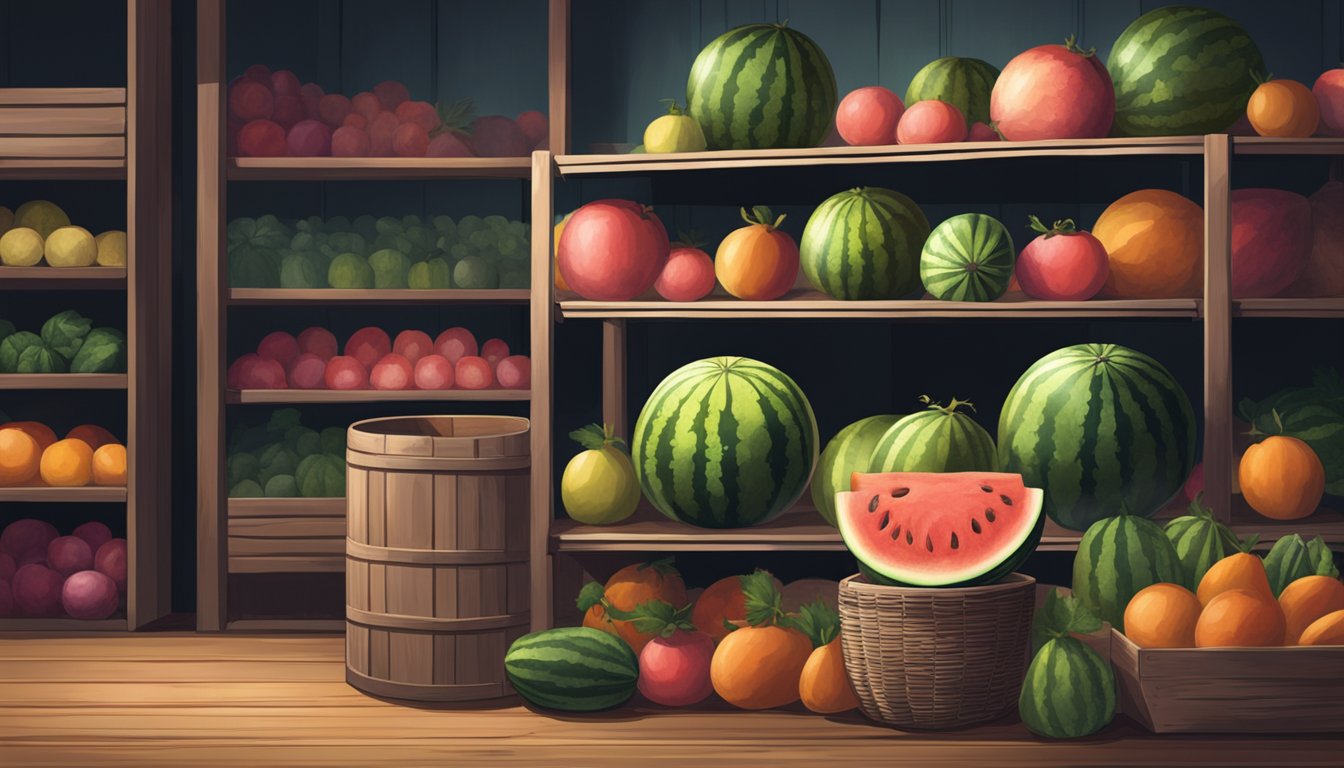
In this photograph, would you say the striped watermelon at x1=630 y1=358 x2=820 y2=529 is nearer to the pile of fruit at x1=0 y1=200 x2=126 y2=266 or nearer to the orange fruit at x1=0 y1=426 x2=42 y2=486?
the pile of fruit at x1=0 y1=200 x2=126 y2=266

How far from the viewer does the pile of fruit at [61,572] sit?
13.8ft

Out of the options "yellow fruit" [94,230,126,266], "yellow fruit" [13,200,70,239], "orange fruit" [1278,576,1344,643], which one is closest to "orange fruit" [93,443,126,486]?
"yellow fruit" [94,230,126,266]

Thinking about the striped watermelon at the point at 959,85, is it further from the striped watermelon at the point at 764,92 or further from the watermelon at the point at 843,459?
the watermelon at the point at 843,459

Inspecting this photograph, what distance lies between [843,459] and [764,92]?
3.05ft

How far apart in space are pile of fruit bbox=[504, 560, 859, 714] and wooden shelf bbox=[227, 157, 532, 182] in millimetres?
1431

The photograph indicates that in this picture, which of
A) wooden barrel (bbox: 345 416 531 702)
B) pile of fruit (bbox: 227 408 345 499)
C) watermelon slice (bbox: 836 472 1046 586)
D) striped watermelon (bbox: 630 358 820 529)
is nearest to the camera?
watermelon slice (bbox: 836 472 1046 586)

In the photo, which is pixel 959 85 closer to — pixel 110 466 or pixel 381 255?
pixel 381 255

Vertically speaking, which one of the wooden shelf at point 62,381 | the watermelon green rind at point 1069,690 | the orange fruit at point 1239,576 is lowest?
the watermelon green rind at point 1069,690

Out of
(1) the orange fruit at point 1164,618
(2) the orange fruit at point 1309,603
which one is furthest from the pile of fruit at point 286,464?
(2) the orange fruit at point 1309,603

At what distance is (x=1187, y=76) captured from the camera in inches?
142

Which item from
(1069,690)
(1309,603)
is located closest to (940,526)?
(1069,690)

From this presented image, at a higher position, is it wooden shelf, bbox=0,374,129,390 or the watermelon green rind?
wooden shelf, bbox=0,374,129,390

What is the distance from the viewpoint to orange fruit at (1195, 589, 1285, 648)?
3.04m

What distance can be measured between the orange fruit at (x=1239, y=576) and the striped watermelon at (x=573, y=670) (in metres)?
1.27
